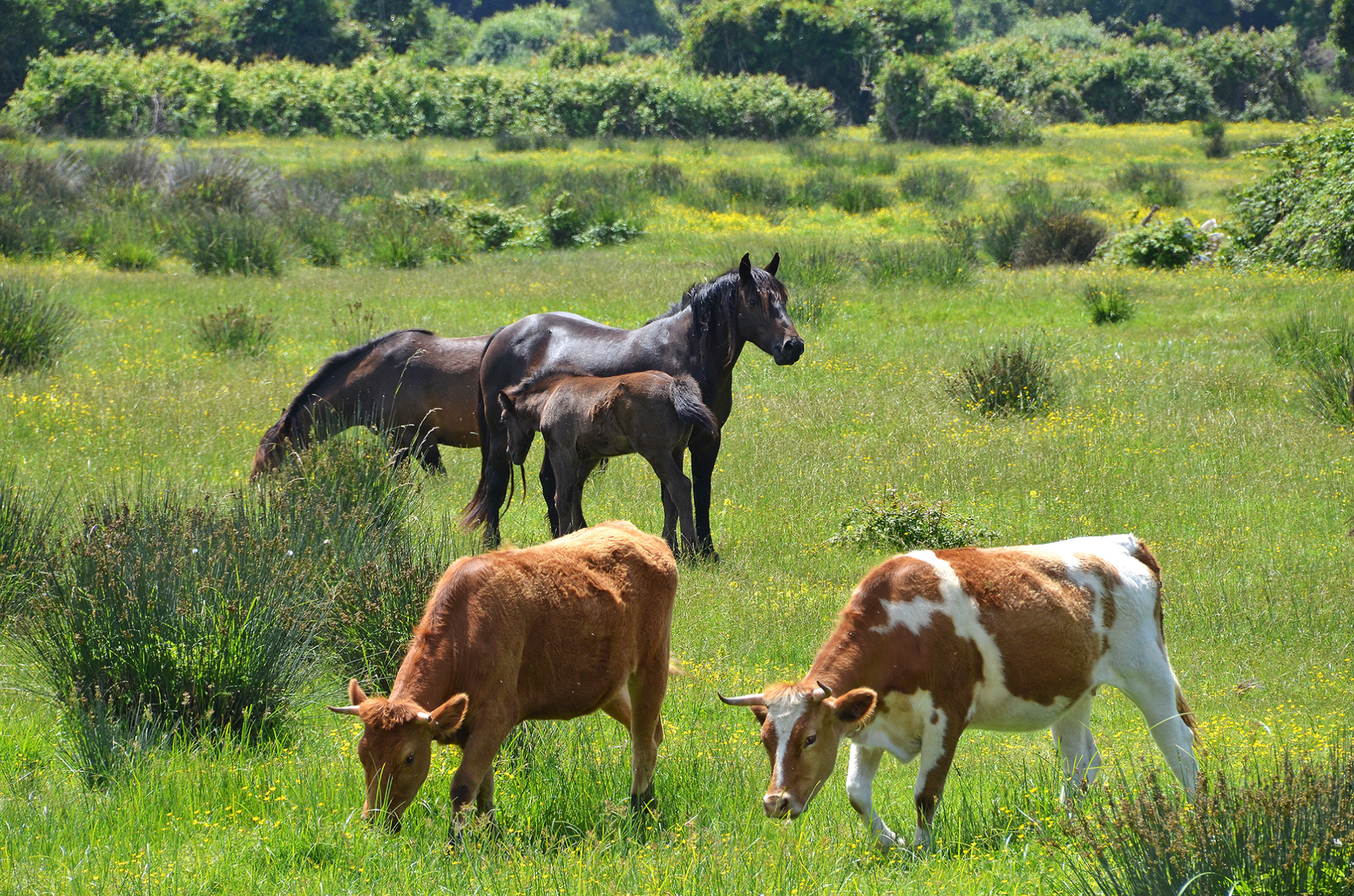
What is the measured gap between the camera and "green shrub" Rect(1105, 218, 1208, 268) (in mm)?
22688

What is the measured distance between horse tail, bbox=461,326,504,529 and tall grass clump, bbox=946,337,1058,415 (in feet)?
18.2

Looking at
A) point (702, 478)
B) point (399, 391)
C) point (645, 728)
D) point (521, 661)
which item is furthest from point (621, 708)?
point (399, 391)

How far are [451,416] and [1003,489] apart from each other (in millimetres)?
4735

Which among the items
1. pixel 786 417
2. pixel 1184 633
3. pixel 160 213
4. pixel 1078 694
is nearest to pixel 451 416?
pixel 786 417

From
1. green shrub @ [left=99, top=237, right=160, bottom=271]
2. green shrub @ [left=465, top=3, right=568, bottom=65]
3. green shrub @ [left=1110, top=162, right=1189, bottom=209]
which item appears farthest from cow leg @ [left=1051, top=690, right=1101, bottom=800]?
green shrub @ [left=465, top=3, right=568, bottom=65]

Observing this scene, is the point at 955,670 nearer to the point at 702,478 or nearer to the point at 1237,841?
the point at 1237,841

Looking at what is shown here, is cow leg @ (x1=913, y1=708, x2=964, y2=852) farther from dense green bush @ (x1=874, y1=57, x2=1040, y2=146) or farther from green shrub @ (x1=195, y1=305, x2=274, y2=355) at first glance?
dense green bush @ (x1=874, y1=57, x2=1040, y2=146)

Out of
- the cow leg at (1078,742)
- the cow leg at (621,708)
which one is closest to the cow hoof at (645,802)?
→ the cow leg at (621,708)

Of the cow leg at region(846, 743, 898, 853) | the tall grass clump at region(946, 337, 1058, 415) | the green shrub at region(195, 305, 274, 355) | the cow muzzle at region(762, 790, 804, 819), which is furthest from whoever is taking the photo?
the green shrub at region(195, 305, 274, 355)

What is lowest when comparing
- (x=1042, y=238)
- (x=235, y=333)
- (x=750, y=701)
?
(x=235, y=333)

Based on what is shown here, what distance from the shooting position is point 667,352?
9.40m

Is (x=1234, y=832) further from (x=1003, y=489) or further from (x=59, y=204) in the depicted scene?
(x=59, y=204)

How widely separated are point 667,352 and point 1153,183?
26464 millimetres

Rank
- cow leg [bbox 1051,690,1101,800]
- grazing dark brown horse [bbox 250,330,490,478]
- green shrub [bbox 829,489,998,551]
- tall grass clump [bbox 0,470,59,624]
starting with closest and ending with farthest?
cow leg [bbox 1051,690,1101,800], tall grass clump [bbox 0,470,59,624], green shrub [bbox 829,489,998,551], grazing dark brown horse [bbox 250,330,490,478]
